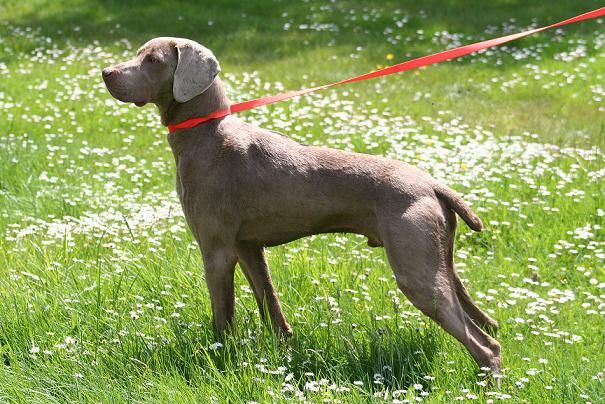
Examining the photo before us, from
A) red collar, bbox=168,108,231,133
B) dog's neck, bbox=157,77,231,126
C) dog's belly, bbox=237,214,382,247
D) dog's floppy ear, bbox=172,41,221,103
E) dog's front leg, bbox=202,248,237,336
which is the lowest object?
dog's front leg, bbox=202,248,237,336

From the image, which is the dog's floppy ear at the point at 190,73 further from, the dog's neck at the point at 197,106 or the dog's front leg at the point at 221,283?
the dog's front leg at the point at 221,283

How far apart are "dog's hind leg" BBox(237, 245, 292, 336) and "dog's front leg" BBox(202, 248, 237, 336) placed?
0.65 ft

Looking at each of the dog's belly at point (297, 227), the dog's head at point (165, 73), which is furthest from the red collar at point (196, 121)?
the dog's belly at point (297, 227)

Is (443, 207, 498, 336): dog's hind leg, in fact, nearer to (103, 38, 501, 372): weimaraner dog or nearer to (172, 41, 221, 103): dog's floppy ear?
(103, 38, 501, 372): weimaraner dog

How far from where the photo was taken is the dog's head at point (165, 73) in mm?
4164

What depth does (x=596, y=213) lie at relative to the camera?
247 inches

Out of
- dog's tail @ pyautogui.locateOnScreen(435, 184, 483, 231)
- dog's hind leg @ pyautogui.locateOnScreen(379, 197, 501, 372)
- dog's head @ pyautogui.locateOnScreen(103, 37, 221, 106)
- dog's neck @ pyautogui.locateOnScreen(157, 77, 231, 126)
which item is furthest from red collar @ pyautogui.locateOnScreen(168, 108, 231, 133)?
dog's tail @ pyautogui.locateOnScreen(435, 184, 483, 231)

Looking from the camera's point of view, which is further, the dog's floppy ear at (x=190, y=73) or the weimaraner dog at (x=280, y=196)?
the dog's floppy ear at (x=190, y=73)

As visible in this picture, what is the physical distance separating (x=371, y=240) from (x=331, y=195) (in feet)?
0.93

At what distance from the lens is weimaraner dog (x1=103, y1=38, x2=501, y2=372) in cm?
395

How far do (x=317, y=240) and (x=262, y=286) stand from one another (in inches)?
59.2

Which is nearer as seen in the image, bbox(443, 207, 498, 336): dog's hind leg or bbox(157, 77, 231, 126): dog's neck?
bbox(443, 207, 498, 336): dog's hind leg

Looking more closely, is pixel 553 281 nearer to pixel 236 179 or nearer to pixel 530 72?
pixel 236 179

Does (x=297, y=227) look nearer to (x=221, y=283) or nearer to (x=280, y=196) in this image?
(x=280, y=196)
